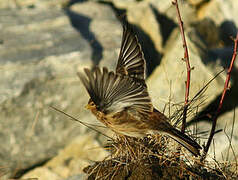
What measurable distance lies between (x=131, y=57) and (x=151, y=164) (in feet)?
1.98

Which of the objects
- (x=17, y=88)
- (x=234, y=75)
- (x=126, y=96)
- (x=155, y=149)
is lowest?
Result: (x=17, y=88)

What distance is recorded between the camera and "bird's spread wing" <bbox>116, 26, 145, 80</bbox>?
2.14 metres

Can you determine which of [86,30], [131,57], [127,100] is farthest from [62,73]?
[127,100]

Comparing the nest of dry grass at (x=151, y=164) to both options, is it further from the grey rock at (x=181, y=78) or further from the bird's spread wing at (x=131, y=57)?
the grey rock at (x=181, y=78)

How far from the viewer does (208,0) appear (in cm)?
599

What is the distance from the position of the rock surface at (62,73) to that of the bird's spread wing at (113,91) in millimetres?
1851

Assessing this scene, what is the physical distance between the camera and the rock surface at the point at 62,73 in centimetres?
396

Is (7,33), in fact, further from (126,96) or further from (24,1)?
(126,96)

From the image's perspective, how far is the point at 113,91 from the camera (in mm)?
1679

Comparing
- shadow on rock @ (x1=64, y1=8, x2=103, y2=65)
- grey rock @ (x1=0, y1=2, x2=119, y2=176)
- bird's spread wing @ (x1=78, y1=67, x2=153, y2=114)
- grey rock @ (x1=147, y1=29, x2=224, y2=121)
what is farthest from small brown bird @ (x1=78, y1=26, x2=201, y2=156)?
shadow on rock @ (x1=64, y1=8, x2=103, y2=65)

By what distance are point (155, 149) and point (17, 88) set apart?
2.16m

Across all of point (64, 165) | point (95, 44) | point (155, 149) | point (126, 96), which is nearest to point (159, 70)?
point (95, 44)

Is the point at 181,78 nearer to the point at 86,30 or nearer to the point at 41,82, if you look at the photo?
the point at 86,30

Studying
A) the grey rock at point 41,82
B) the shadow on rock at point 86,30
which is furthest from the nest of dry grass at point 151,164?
the shadow on rock at point 86,30
